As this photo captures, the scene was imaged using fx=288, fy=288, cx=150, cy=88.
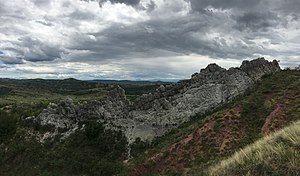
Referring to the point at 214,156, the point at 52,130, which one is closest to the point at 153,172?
the point at 214,156

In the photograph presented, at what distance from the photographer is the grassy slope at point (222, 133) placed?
2616 centimetres

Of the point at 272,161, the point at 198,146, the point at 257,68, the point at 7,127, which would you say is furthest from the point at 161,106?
the point at 272,161

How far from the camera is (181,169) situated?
25.5 meters

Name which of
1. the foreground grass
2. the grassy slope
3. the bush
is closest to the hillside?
the grassy slope

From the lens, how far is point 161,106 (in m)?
37.8

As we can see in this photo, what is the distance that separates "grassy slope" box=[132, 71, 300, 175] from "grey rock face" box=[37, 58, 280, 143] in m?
2.80

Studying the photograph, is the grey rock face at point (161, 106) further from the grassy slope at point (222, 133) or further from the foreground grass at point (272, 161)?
the foreground grass at point (272, 161)

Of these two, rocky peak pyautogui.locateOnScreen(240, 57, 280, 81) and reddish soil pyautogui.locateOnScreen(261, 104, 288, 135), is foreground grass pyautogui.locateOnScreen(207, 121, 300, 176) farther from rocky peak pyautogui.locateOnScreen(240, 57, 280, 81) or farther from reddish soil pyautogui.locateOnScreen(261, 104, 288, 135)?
rocky peak pyautogui.locateOnScreen(240, 57, 280, 81)

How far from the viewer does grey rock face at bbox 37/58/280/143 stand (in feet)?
121

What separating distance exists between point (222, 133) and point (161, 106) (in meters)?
11.1

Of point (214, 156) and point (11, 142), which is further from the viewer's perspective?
point (11, 142)

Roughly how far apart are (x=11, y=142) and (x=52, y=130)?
5.39 meters

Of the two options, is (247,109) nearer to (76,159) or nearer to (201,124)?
(201,124)

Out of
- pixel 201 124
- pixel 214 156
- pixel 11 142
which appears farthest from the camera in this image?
pixel 11 142
